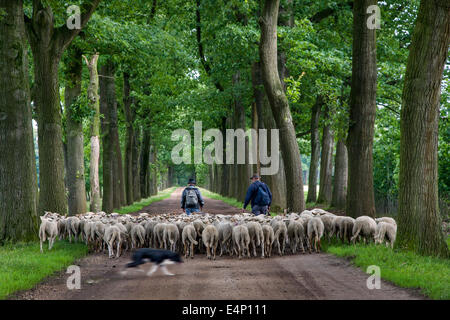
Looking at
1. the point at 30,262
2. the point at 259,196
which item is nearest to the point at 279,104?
the point at 259,196

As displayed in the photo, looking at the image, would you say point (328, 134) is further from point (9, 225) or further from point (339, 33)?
point (9, 225)

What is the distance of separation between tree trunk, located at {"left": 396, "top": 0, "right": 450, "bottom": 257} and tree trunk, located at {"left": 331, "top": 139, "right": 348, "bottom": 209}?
14.0 metres

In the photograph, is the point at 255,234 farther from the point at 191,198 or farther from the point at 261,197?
the point at 191,198

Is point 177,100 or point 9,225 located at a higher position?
point 177,100

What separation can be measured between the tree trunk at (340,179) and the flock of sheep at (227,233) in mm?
11660

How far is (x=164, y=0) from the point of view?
27.2 m

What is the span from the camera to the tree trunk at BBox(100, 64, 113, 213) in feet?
74.7

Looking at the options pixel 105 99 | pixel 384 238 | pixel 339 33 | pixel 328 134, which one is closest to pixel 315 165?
pixel 328 134

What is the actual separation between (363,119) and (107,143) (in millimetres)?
13782

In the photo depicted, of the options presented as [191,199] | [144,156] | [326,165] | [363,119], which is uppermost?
[363,119]

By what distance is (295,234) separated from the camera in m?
11.8

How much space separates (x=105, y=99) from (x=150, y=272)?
16685 mm

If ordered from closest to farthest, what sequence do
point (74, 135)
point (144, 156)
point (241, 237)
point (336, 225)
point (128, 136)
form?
point (241, 237), point (336, 225), point (74, 135), point (128, 136), point (144, 156)

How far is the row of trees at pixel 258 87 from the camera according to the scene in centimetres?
999
